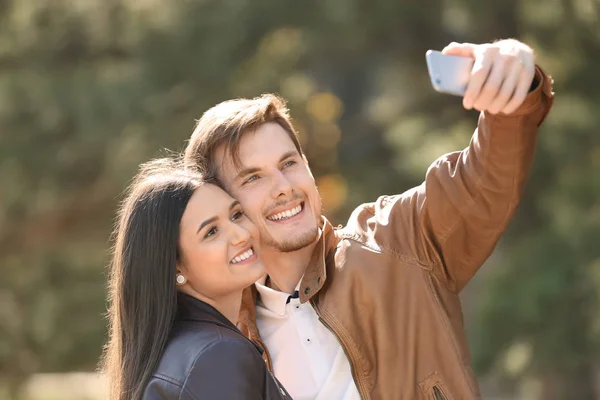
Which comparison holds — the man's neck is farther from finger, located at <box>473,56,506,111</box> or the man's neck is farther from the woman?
finger, located at <box>473,56,506,111</box>

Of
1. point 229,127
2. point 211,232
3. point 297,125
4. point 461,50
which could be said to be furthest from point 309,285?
point 297,125

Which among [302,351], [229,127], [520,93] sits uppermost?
[520,93]

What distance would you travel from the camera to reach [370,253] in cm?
265

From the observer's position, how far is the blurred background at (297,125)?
16.4 feet

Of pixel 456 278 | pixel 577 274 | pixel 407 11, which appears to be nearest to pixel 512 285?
pixel 577 274

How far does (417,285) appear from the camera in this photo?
259cm

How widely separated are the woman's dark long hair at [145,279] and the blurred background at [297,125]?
2640 millimetres

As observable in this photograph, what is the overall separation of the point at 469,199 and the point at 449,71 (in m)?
0.45

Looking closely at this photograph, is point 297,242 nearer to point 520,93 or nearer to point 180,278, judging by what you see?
point 180,278

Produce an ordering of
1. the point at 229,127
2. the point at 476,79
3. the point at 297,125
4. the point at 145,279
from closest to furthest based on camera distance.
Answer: the point at 476,79, the point at 145,279, the point at 229,127, the point at 297,125

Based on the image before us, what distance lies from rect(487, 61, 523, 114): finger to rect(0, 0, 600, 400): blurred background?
2.58 metres

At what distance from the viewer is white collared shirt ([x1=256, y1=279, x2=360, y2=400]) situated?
264 centimetres

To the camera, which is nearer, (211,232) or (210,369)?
(210,369)

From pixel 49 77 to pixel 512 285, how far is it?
108 inches
